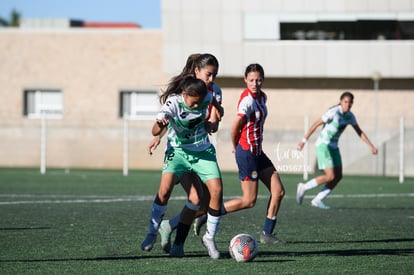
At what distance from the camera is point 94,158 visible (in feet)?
140

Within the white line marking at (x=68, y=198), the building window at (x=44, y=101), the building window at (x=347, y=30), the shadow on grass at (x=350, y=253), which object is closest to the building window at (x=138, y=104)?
the building window at (x=44, y=101)

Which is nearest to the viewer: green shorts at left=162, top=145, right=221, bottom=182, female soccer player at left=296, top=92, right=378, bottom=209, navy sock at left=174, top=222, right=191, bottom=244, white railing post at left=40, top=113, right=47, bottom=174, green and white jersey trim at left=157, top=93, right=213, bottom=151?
green and white jersey trim at left=157, top=93, right=213, bottom=151

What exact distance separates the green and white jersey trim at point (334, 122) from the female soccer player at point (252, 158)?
645cm

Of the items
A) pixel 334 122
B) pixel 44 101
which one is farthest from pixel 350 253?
pixel 44 101

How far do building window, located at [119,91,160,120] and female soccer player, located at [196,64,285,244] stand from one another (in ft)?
111

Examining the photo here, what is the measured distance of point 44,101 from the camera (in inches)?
1821

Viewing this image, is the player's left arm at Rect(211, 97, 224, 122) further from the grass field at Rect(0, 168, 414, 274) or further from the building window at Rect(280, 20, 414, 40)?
the building window at Rect(280, 20, 414, 40)

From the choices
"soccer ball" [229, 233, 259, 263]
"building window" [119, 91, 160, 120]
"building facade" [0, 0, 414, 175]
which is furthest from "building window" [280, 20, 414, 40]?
"soccer ball" [229, 233, 259, 263]

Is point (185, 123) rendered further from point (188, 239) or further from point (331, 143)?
point (331, 143)

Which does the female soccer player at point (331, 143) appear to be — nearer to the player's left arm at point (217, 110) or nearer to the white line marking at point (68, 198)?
the white line marking at point (68, 198)

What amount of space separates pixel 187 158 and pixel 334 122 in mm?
8583

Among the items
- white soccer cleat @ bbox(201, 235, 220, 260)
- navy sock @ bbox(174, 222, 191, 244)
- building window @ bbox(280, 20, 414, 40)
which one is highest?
building window @ bbox(280, 20, 414, 40)

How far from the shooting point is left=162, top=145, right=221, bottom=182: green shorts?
10.3 m

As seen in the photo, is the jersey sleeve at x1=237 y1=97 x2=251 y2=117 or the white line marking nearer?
the jersey sleeve at x1=237 y1=97 x2=251 y2=117
